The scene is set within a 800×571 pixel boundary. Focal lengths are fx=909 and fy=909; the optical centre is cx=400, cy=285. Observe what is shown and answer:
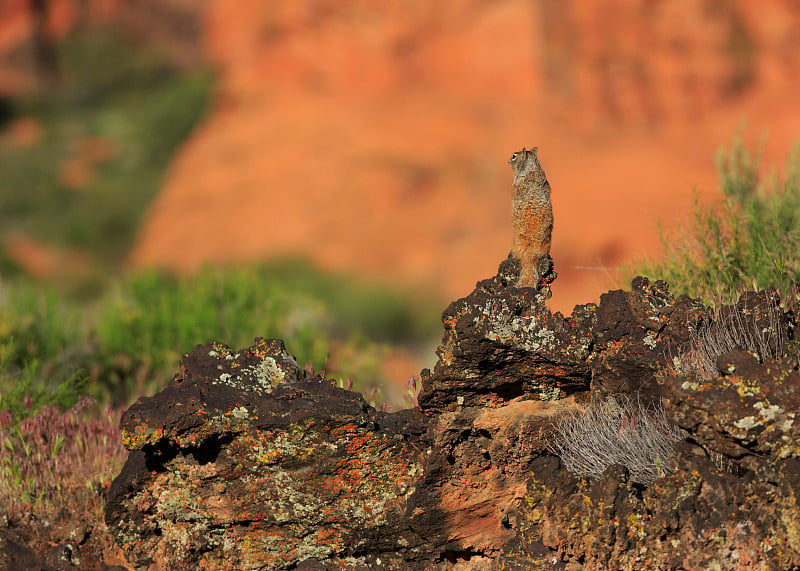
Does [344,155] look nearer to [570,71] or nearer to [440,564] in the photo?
[570,71]

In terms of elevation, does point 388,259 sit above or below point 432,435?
above

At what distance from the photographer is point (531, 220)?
4246mm

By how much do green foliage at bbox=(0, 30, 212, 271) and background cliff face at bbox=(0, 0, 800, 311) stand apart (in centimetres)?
151

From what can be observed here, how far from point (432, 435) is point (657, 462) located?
960 mm

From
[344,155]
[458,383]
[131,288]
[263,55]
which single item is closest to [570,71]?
[344,155]

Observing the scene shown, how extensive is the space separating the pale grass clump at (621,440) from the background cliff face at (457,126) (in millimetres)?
11015

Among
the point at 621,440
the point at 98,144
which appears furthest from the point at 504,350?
the point at 98,144

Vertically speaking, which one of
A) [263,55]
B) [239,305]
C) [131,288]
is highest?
[263,55]

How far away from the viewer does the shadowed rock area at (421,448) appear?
384 centimetres

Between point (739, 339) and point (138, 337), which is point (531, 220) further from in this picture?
Answer: point (138, 337)

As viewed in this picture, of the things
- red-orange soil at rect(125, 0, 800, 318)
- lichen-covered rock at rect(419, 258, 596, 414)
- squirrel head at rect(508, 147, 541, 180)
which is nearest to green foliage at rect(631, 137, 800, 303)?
lichen-covered rock at rect(419, 258, 596, 414)

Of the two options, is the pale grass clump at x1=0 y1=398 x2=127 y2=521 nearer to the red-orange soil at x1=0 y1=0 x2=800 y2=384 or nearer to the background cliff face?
the background cliff face

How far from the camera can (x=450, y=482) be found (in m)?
4.02

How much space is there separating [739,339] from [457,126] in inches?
666
